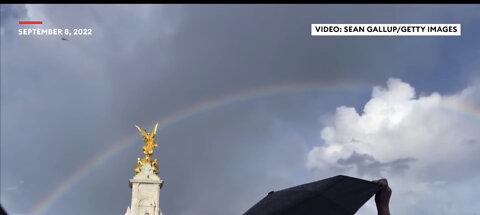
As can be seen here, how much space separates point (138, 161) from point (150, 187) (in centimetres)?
387

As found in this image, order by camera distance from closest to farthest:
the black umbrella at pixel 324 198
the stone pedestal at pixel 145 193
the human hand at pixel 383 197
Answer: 1. the black umbrella at pixel 324 198
2. the human hand at pixel 383 197
3. the stone pedestal at pixel 145 193

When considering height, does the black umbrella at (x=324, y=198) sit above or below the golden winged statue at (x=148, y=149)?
below

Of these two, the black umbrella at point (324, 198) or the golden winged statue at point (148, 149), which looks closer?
the black umbrella at point (324, 198)

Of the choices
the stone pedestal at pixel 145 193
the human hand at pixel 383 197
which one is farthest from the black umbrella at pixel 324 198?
the stone pedestal at pixel 145 193

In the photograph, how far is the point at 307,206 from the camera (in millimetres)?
4117

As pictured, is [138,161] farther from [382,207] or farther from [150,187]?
[382,207]

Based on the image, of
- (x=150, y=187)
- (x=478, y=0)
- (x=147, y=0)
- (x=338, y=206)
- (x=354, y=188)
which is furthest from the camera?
(x=150, y=187)

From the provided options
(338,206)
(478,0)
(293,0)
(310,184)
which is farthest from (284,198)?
(478,0)

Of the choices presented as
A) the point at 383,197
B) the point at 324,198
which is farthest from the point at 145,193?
the point at 324,198

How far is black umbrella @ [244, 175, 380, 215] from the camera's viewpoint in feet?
13.4

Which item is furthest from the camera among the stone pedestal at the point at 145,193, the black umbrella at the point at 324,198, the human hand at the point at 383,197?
the stone pedestal at the point at 145,193

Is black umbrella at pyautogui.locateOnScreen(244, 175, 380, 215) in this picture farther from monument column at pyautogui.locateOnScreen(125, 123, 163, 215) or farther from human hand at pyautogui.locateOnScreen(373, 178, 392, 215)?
monument column at pyautogui.locateOnScreen(125, 123, 163, 215)

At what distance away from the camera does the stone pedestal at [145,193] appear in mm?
50375

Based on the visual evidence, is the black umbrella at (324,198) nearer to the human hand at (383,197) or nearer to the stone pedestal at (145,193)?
the human hand at (383,197)
